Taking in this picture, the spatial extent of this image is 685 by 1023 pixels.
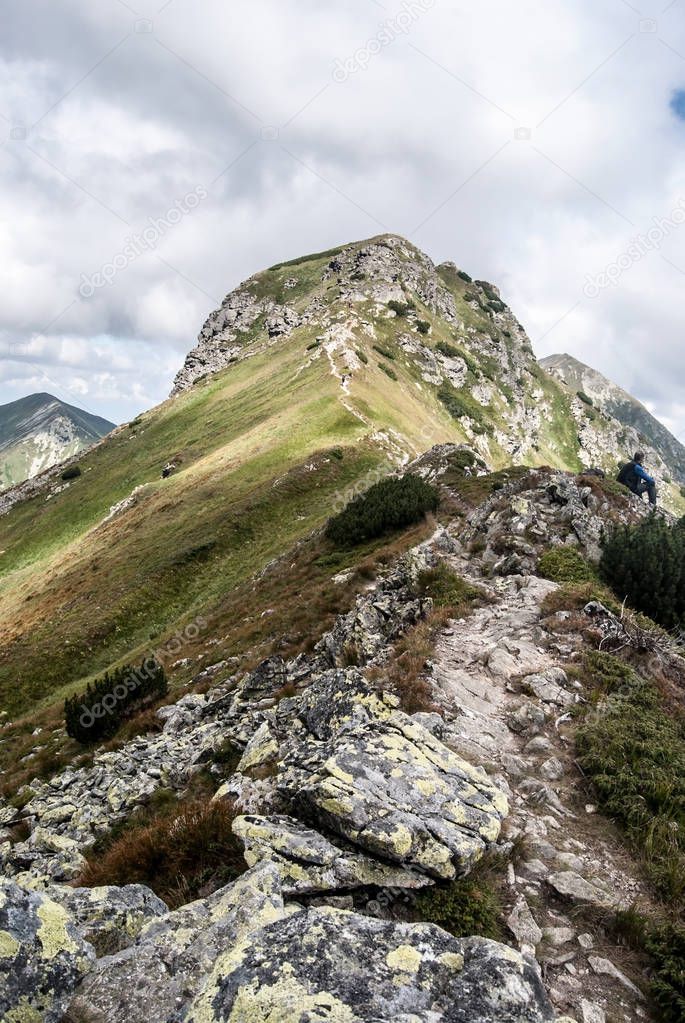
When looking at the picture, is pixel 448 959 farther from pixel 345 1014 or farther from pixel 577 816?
pixel 577 816

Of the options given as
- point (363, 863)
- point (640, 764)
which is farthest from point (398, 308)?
point (363, 863)

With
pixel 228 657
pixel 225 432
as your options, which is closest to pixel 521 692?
pixel 228 657

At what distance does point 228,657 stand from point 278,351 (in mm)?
76599

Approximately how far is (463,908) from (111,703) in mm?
15781

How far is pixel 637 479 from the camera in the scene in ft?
84.3

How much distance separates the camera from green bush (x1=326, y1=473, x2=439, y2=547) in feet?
82.8

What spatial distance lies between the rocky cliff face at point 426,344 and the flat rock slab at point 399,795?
51.5 meters

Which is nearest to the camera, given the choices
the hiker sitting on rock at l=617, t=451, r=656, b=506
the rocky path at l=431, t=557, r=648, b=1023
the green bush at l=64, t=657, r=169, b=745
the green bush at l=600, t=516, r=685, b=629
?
the rocky path at l=431, t=557, r=648, b=1023

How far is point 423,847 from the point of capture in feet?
19.9

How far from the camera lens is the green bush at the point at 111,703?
17922 millimetres

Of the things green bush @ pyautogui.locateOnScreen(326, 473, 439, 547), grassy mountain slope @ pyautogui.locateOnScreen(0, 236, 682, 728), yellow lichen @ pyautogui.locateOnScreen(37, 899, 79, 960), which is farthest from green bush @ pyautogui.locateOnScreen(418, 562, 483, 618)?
grassy mountain slope @ pyautogui.locateOnScreen(0, 236, 682, 728)

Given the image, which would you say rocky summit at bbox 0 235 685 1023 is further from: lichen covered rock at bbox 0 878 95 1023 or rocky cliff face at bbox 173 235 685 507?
rocky cliff face at bbox 173 235 685 507

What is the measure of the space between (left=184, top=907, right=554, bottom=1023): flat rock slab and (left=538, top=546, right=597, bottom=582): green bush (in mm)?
11866

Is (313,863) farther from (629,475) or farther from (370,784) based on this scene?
(629,475)
